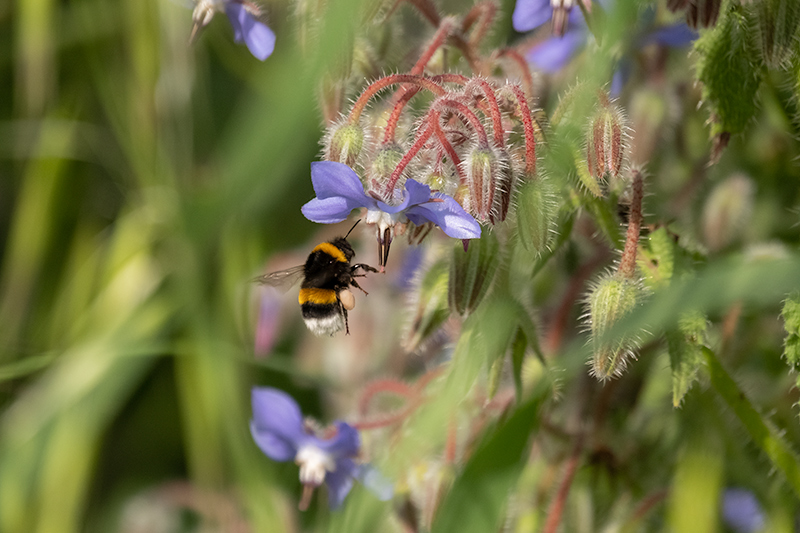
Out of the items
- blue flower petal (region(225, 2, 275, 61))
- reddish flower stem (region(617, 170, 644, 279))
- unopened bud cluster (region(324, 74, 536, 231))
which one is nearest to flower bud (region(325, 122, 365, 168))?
unopened bud cluster (region(324, 74, 536, 231))

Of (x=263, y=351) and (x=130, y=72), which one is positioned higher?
(x=130, y=72)

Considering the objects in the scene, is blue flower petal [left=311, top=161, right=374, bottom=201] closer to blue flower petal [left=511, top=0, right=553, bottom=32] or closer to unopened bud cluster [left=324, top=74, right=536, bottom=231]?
unopened bud cluster [left=324, top=74, right=536, bottom=231]

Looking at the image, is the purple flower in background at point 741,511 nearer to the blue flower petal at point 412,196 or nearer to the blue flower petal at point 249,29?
the blue flower petal at point 412,196

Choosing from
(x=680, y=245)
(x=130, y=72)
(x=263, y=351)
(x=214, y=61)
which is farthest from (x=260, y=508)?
(x=214, y=61)

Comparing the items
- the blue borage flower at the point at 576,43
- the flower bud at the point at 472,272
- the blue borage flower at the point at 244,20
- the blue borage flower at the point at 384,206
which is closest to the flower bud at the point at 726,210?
the blue borage flower at the point at 576,43

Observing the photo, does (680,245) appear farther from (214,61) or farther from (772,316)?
→ (214,61)
